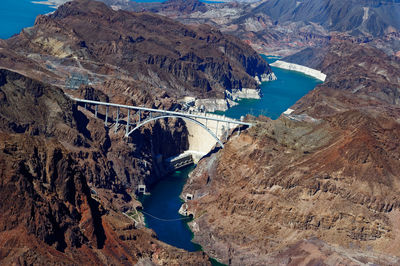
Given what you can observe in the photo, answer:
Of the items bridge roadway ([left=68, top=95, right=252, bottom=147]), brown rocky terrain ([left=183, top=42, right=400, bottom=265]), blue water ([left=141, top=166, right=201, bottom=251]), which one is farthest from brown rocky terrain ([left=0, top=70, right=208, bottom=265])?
bridge roadway ([left=68, top=95, right=252, bottom=147])

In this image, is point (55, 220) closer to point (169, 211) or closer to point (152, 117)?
point (169, 211)

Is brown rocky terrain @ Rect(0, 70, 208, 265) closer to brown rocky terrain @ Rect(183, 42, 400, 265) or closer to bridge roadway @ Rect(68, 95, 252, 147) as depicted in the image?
brown rocky terrain @ Rect(183, 42, 400, 265)

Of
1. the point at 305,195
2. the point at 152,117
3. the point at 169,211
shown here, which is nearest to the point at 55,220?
the point at 305,195

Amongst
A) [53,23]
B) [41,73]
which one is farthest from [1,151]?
[53,23]

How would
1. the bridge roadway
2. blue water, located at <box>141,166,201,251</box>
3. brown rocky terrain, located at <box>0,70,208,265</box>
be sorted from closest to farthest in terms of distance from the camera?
→ brown rocky terrain, located at <box>0,70,208,265</box>
blue water, located at <box>141,166,201,251</box>
the bridge roadway

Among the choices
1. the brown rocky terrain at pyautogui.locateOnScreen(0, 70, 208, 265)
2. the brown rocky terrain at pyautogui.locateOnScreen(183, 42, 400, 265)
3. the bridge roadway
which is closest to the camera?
the brown rocky terrain at pyautogui.locateOnScreen(0, 70, 208, 265)

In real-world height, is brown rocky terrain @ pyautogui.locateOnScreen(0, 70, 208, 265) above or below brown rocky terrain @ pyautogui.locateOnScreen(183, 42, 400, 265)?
above
